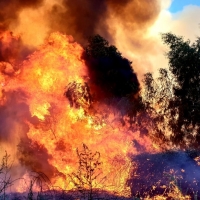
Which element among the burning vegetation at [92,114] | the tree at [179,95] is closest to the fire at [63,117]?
the burning vegetation at [92,114]

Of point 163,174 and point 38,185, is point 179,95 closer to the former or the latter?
point 163,174

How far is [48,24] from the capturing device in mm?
25047

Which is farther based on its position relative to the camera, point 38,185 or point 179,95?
point 179,95

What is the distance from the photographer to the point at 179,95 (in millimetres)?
27609

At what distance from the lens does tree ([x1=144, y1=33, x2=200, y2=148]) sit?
26.8 metres

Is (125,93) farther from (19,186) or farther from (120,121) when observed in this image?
(19,186)

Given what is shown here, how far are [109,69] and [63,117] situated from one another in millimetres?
6417

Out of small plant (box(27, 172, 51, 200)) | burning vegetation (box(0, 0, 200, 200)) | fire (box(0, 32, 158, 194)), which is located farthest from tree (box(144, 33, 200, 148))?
small plant (box(27, 172, 51, 200))

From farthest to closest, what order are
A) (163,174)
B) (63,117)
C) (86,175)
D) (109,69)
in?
(109,69) → (63,117) → (163,174) → (86,175)

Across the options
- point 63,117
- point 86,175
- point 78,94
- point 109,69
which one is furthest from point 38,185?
point 109,69

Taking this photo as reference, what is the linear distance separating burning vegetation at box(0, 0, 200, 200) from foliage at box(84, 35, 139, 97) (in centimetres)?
8

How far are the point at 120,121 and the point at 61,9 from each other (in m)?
9.19

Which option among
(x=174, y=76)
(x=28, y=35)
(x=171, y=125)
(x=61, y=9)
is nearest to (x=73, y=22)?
(x=61, y=9)

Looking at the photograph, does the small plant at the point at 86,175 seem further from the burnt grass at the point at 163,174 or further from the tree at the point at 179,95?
the tree at the point at 179,95
